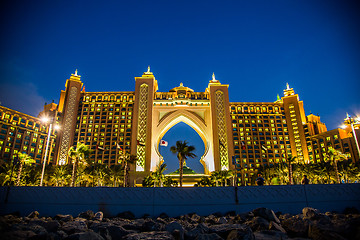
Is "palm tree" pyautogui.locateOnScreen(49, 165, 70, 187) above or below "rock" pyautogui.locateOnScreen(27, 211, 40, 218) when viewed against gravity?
above

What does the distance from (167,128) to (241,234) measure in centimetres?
7571

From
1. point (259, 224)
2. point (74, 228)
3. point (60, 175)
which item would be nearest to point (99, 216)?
point (74, 228)

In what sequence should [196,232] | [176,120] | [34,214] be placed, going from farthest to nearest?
[176,120]
[34,214]
[196,232]

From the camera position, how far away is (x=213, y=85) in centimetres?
8581

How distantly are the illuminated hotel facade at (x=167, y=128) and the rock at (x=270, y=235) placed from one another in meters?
60.8

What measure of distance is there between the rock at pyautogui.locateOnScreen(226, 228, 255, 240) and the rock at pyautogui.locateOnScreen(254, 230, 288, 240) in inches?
16.8

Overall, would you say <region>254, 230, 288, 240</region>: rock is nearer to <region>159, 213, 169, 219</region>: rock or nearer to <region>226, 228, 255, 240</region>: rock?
<region>226, 228, 255, 240</region>: rock

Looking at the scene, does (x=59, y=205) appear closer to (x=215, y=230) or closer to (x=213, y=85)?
(x=215, y=230)

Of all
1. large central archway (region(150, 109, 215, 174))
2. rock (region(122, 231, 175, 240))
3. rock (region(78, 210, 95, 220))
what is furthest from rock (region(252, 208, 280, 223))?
large central archway (region(150, 109, 215, 174))

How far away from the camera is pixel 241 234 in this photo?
8.63m

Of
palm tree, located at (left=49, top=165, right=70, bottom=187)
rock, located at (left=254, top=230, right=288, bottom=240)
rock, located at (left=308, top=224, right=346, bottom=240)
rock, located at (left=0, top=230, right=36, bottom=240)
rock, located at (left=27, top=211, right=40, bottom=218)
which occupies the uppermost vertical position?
palm tree, located at (left=49, top=165, right=70, bottom=187)

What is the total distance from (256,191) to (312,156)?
104127 millimetres

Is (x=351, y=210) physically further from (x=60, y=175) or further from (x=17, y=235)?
(x=60, y=175)

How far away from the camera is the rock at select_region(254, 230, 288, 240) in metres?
8.89
